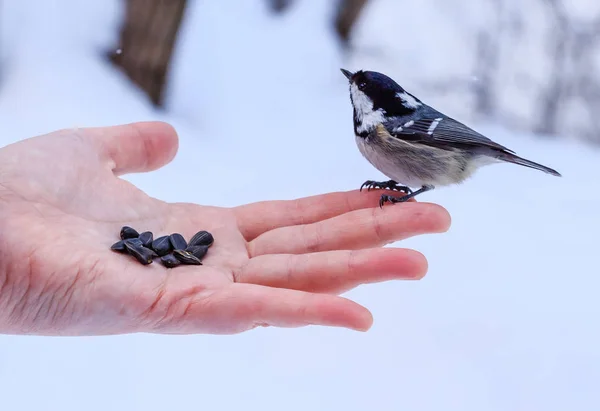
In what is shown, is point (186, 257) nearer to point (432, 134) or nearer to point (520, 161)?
point (432, 134)

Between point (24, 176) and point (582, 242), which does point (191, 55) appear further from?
point (582, 242)

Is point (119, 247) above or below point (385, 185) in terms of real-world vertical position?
below

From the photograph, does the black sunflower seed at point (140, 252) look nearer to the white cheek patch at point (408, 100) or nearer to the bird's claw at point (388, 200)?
the bird's claw at point (388, 200)

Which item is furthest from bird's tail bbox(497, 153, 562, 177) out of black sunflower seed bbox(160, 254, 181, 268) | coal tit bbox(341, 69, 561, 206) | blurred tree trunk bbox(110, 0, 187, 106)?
blurred tree trunk bbox(110, 0, 187, 106)

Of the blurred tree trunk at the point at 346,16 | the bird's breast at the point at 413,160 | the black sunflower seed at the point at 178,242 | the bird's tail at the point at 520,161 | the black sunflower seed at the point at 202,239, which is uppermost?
the blurred tree trunk at the point at 346,16

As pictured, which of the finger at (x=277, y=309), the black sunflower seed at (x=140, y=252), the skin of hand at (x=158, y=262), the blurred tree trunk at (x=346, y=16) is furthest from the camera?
the blurred tree trunk at (x=346, y=16)

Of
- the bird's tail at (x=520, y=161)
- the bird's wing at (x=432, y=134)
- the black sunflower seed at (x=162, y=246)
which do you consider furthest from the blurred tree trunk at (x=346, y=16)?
the black sunflower seed at (x=162, y=246)

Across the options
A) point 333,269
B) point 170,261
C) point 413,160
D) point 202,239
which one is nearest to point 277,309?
point 333,269

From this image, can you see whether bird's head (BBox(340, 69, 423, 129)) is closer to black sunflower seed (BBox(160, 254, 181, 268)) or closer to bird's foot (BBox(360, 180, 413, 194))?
bird's foot (BBox(360, 180, 413, 194))
